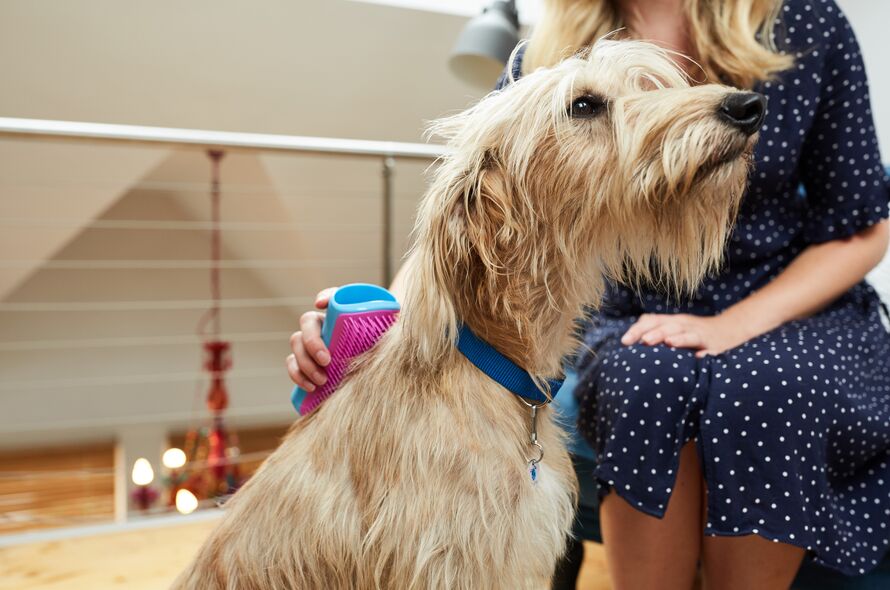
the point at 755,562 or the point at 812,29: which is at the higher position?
the point at 812,29

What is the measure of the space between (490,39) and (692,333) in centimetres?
147

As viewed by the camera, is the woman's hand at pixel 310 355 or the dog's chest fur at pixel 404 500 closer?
the dog's chest fur at pixel 404 500

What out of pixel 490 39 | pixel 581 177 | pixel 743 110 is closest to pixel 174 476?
pixel 490 39

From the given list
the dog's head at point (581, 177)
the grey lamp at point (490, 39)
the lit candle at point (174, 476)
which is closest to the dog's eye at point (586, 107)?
the dog's head at point (581, 177)

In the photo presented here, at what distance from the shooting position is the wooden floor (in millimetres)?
1717

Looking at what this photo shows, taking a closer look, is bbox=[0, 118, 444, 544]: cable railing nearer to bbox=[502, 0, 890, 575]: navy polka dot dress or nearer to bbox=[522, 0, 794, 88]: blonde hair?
bbox=[522, 0, 794, 88]: blonde hair

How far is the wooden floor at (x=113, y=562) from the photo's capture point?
172cm

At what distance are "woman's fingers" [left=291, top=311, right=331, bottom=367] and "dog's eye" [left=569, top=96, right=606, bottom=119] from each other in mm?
427

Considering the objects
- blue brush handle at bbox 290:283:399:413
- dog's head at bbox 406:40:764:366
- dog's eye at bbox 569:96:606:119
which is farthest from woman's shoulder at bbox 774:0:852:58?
blue brush handle at bbox 290:283:399:413

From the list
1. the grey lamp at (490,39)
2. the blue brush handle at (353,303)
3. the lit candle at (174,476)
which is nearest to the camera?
the blue brush handle at (353,303)

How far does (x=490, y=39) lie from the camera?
233 centimetres

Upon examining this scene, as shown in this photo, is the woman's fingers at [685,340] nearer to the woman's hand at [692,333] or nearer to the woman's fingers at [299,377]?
the woman's hand at [692,333]

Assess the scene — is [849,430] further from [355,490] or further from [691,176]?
[355,490]

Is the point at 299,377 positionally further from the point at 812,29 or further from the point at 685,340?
the point at 812,29
